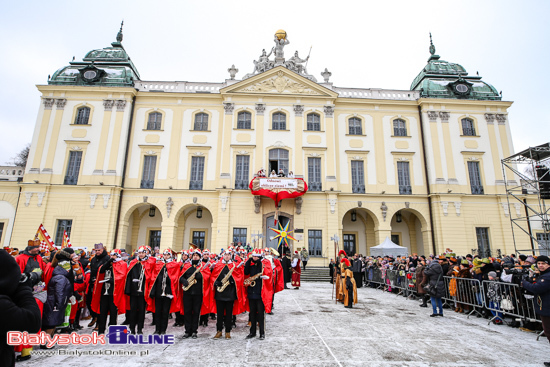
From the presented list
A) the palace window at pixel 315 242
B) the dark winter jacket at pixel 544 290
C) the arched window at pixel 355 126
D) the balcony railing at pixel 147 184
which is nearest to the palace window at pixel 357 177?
the arched window at pixel 355 126

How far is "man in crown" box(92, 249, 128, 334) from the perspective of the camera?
723 cm

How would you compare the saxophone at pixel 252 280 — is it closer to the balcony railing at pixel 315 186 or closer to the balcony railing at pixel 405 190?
the balcony railing at pixel 315 186

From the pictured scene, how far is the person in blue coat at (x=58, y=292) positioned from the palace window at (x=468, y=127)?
27877 millimetres

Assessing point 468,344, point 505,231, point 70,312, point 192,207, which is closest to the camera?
point 468,344

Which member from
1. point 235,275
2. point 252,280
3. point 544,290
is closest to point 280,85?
point 235,275

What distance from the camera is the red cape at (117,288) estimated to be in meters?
7.30

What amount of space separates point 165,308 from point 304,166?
59.5ft

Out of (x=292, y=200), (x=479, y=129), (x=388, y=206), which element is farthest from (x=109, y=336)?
(x=479, y=129)

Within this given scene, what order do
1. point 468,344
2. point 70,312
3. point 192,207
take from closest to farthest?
point 468,344, point 70,312, point 192,207

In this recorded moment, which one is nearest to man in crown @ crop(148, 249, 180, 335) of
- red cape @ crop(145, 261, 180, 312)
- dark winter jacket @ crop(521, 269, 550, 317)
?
red cape @ crop(145, 261, 180, 312)

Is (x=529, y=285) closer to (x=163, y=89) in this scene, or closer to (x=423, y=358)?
(x=423, y=358)

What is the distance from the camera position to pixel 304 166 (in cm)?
2431

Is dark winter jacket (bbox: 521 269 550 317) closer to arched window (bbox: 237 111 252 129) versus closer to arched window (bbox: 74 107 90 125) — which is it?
arched window (bbox: 237 111 252 129)

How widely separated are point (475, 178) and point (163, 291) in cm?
2533
